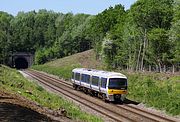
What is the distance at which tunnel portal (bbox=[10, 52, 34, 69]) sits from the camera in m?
162

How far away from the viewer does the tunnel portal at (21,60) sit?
531ft

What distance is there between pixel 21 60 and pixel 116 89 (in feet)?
437

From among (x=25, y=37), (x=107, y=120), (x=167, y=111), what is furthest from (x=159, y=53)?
(x=25, y=37)

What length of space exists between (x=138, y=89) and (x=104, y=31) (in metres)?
57.8

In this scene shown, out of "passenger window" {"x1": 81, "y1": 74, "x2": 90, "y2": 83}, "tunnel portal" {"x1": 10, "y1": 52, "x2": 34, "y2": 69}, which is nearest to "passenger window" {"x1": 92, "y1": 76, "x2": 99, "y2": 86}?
"passenger window" {"x1": 81, "y1": 74, "x2": 90, "y2": 83}

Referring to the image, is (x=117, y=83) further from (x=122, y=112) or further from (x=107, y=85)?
(x=122, y=112)

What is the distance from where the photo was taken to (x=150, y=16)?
72.1m

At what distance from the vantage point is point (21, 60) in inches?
6732

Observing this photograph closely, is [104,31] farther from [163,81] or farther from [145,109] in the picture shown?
[145,109]

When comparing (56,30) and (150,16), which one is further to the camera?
(56,30)

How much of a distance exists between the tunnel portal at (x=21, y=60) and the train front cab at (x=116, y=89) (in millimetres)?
121766

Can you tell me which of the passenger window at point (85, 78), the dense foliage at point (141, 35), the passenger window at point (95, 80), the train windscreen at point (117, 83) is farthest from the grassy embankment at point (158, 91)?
the dense foliage at point (141, 35)

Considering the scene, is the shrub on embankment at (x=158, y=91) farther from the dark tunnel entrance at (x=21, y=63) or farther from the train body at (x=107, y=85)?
the dark tunnel entrance at (x=21, y=63)

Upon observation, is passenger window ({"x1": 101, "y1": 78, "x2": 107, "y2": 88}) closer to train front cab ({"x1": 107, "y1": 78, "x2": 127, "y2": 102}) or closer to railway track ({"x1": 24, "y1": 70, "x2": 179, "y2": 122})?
train front cab ({"x1": 107, "y1": 78, "x2": 127, "y2": 102})
